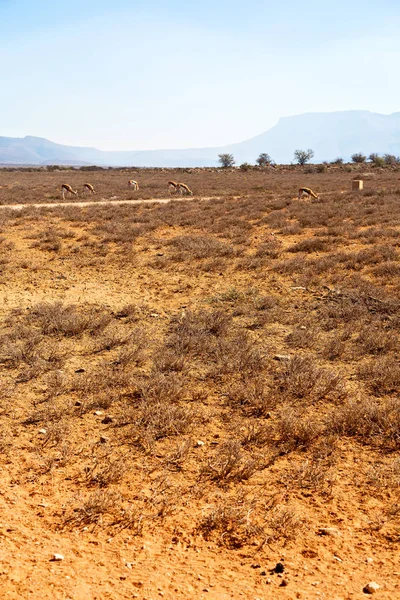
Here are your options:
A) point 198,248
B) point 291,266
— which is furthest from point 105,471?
point 198,248

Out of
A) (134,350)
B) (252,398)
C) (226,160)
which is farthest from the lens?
(226,160)

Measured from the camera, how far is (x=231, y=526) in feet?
12.1

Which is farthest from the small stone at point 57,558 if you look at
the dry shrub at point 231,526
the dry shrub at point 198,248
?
the dry shrub at point 198,248

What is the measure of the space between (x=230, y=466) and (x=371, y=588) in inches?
62.0

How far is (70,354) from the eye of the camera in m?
6.95

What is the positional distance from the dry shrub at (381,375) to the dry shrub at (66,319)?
4.14m

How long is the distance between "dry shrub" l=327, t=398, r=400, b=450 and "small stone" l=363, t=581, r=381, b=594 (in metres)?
1.86

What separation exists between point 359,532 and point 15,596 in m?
2.44

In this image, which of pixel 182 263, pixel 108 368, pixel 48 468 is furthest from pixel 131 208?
pixel 48 468

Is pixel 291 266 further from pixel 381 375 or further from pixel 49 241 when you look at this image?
pixel 49 241

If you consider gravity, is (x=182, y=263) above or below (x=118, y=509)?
above

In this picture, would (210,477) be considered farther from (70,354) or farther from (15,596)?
(70,354)

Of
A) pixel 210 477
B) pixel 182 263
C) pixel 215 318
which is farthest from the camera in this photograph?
pixel 182 263

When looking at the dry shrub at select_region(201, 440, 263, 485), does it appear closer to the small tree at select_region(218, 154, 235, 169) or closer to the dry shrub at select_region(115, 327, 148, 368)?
the dry shrub at select_region(115, 327, 148, 368)
